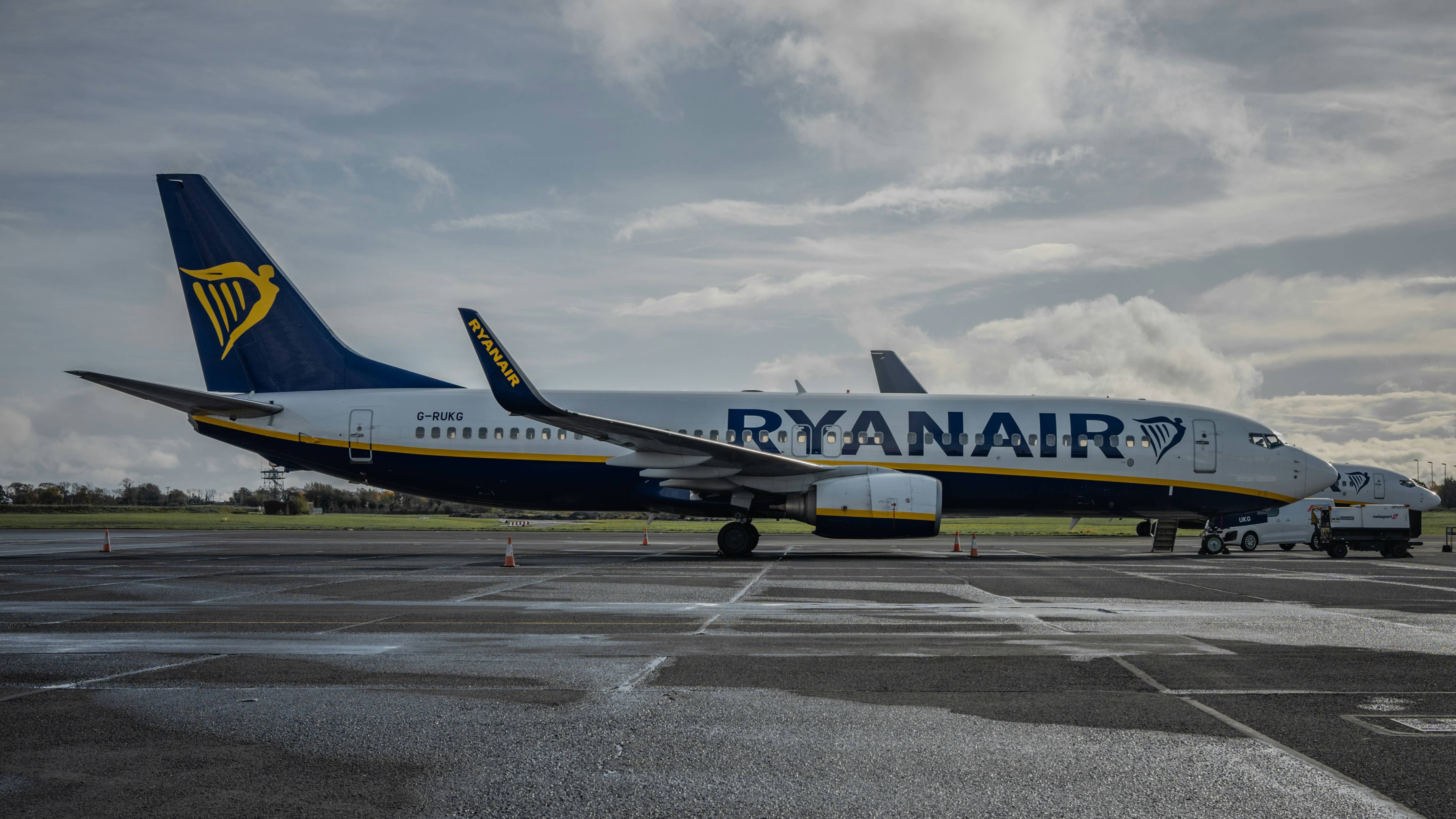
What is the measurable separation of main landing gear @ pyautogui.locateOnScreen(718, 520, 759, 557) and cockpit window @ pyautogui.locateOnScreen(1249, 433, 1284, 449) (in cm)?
1295

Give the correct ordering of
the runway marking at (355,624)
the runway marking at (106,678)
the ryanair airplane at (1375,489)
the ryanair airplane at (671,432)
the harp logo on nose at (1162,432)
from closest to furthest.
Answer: the runway marking at (106,678), the runway marking at (355,624), the ryanair airplane at (671,432), the harp logo on nose at (1162,432), the ryanair airplane at (1375,489)

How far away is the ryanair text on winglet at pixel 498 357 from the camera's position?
21.7 m

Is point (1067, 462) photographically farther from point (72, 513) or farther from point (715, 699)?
point (72, 513)

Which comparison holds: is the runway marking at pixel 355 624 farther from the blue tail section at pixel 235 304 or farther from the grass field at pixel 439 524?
the grass field at pixel 439 524

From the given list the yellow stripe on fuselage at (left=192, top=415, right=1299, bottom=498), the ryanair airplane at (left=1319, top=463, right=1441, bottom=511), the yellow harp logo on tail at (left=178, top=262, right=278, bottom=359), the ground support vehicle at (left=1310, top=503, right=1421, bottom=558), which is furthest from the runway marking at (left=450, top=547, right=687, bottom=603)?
the ryanair airplane at (left=1319, top=463, right=1441, bottom=511)

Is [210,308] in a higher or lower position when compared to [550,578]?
higher

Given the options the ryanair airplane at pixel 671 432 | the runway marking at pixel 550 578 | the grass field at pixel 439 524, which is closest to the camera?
Result: the runway marking at pixel 550 578

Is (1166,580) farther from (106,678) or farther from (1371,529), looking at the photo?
(106,678)

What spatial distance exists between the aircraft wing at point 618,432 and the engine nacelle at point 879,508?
0.94 metres

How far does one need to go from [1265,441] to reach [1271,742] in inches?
900

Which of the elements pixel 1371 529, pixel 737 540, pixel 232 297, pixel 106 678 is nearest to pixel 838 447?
pixel 737 540

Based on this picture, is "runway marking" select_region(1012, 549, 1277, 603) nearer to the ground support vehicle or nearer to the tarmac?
the tarmac

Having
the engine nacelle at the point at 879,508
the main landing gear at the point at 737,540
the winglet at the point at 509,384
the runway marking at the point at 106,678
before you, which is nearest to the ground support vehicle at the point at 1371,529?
the engine nacelle at the point at 879,508

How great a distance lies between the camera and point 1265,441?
25.8 meters
